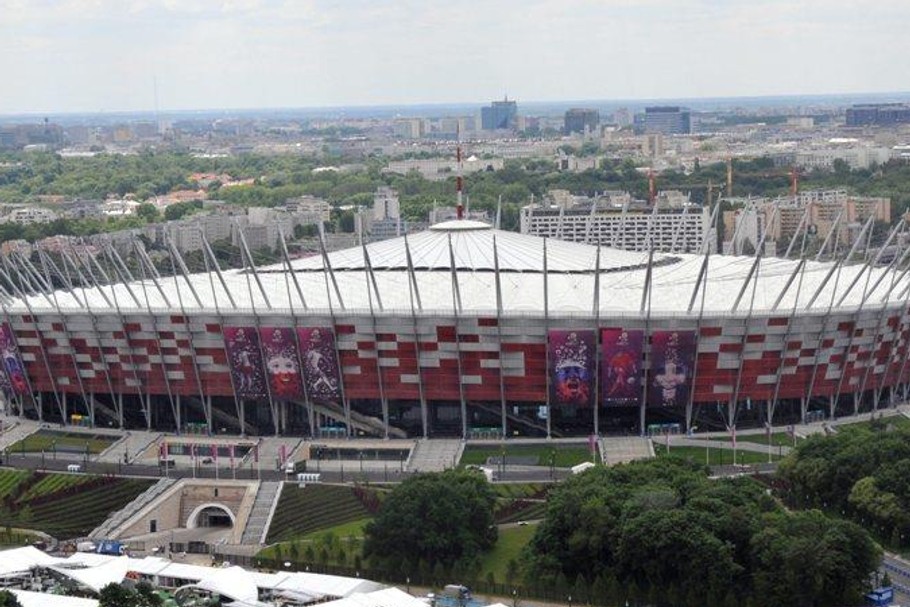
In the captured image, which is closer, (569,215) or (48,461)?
(48,461)

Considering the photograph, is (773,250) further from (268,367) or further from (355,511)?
(355,511)

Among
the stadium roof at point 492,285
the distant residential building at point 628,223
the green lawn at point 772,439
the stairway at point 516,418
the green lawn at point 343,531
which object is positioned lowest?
the distant residential building at point 628,223

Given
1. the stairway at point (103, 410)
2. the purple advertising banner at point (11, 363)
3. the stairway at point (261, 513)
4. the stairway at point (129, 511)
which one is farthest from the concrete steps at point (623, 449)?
the purple advertising banner at point (11, 363)

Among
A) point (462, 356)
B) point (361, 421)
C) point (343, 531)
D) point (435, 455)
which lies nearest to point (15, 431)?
point (361, 421)

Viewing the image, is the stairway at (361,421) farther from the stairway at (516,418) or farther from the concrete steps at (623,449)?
the concrete steps at (623,449)

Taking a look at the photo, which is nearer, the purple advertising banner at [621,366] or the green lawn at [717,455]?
the green lawn at [717,455]

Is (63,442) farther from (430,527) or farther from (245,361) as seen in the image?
(430,527)

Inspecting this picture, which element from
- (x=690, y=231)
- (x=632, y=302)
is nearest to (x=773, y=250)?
(x=690, y=231)
